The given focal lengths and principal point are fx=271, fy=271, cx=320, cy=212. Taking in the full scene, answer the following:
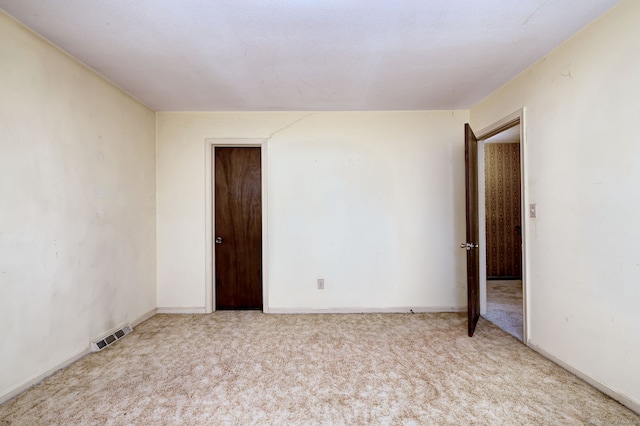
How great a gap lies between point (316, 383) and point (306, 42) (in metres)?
2.46

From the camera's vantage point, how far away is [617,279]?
1.72 meters

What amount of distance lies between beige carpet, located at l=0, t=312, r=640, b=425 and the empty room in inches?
0.8

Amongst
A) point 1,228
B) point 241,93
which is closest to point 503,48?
point 241,93

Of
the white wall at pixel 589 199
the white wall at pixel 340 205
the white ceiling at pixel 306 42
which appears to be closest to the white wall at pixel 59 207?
the white ceiling at pixel 306 42

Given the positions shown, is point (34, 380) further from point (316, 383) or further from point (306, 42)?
point (306, 42)

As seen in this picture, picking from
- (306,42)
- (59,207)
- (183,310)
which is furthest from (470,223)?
(59,207)

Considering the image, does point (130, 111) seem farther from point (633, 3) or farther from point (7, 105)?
point (633, 3)

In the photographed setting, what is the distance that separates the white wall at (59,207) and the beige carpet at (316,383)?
1.10ft

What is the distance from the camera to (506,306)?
3498 mm

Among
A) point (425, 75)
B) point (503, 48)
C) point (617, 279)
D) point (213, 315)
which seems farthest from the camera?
point (213, 315)

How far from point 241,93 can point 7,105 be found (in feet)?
5.62

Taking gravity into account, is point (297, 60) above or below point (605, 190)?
above

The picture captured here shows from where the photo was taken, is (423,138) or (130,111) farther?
(423,138)

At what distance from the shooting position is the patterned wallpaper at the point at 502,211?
4.92m
